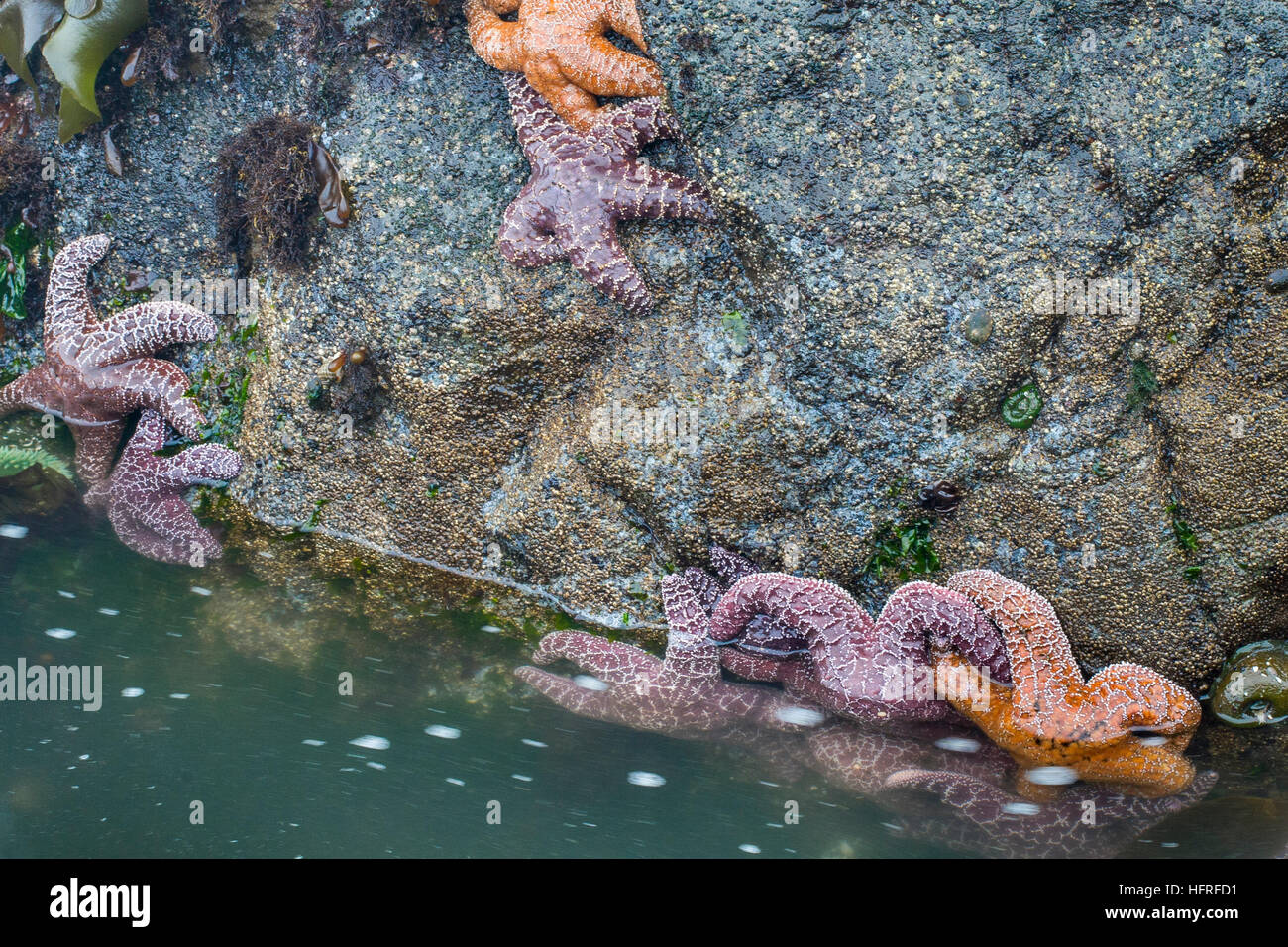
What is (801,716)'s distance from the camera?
15.4ft

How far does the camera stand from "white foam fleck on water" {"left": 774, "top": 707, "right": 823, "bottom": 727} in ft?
15.4

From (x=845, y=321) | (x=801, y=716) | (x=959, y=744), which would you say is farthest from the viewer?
(x=801, y=716)

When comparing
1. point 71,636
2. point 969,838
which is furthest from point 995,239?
point 71,636

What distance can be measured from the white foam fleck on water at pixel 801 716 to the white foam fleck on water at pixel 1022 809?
38.1 inches

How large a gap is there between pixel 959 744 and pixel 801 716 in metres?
0.79

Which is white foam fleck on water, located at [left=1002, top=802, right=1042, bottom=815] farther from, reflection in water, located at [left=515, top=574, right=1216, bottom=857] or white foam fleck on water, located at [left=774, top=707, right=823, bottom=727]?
white foam fleck on water, located at [left=774, top=707, right=823, bottom=727]

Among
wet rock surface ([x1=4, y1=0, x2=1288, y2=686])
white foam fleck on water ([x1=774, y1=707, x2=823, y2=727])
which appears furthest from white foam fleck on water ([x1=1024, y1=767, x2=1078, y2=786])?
white foam fleck on water ([x1=774, y1=707, x2=823, y2=727])

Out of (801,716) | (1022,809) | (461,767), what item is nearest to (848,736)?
(801,716)

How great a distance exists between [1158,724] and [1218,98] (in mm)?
2819

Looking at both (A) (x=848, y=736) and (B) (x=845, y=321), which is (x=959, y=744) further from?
(B) (x=845, y=321)

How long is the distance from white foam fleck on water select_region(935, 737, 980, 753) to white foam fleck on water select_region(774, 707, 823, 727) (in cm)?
60

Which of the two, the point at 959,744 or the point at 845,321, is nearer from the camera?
the point at 845,321

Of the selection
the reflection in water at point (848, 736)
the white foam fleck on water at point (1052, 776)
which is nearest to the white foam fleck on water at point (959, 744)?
the reflection in water at point (848, 736)

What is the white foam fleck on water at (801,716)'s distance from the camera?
4.68 m
